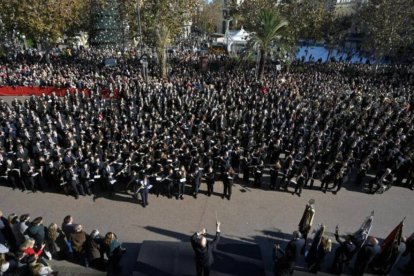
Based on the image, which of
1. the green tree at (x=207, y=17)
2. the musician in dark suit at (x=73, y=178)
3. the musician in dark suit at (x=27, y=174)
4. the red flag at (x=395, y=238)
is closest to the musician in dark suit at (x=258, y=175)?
the red flag at (x=395, y=238)

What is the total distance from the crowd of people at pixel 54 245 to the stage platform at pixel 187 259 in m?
0.82

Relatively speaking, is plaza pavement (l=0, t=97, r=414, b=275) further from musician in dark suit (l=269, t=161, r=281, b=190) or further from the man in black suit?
the man in black suit

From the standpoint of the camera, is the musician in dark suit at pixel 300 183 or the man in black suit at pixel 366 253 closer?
the man in black suit at pixel 366 253

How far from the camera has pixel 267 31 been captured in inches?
901

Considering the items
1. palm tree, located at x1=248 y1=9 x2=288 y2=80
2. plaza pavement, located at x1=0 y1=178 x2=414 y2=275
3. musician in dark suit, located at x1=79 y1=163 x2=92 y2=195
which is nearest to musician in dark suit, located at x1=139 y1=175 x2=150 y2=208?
plaza pavement, located at x1=0 y1=178 x2=414 y2=275

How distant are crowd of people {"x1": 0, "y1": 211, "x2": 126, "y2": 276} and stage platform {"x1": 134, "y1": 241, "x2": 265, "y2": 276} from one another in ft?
2.68

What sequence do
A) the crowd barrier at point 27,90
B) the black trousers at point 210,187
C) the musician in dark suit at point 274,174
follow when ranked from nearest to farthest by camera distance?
1. the black trousers at point 210,187
2. the musician in dark suit at point 274,174
3. the crowd barrier at point 27,90

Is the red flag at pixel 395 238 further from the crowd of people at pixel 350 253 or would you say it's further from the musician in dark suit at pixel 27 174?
the musician in dark suit at pixel 27 174

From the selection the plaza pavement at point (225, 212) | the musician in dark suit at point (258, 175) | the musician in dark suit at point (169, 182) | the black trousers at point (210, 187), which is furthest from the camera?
the musician in dark suit at point (258, 175)

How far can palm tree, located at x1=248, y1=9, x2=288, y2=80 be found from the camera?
2250 cm

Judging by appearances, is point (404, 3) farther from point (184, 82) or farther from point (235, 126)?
point (235, 126)

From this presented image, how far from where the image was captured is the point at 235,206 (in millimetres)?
10844

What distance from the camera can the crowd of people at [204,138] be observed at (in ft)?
37.0

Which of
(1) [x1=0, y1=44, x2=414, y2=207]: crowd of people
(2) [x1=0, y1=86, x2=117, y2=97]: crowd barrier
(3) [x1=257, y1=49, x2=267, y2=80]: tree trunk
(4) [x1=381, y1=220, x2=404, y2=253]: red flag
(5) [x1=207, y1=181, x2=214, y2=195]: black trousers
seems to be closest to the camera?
(4) [x1=381, y1=220, x2=404, y2=253]: red flag
